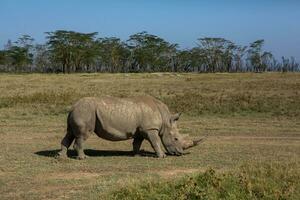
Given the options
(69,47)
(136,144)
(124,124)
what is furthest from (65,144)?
(69,47)

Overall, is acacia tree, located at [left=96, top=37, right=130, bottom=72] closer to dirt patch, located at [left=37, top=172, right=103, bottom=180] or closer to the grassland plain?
the grassland plain

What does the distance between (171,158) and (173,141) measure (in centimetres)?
66

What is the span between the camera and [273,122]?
877 inches

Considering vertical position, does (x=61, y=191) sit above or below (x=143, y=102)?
below

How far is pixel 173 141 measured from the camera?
14.7 meters

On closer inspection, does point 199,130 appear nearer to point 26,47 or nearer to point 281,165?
point 281,165

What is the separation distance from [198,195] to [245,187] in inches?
28.3

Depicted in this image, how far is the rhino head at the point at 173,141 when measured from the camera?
48.1 ft

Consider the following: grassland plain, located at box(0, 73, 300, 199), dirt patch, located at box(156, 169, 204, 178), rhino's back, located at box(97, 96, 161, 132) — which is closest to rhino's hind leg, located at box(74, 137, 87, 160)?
grassland plain, located at box(0, 73, 300, 199)

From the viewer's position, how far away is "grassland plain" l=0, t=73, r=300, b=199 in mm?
9180

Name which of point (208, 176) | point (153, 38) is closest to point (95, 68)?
point (153, 38)

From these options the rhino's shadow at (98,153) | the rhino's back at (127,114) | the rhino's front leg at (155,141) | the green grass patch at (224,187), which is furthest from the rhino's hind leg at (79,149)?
the green grass patch at (224,187)

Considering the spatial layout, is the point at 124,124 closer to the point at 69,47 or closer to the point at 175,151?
the point at 175,151

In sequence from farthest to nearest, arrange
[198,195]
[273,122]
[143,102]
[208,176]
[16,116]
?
[16,116]
[273,122]
[143,102]
[208,176]
[198,195]
